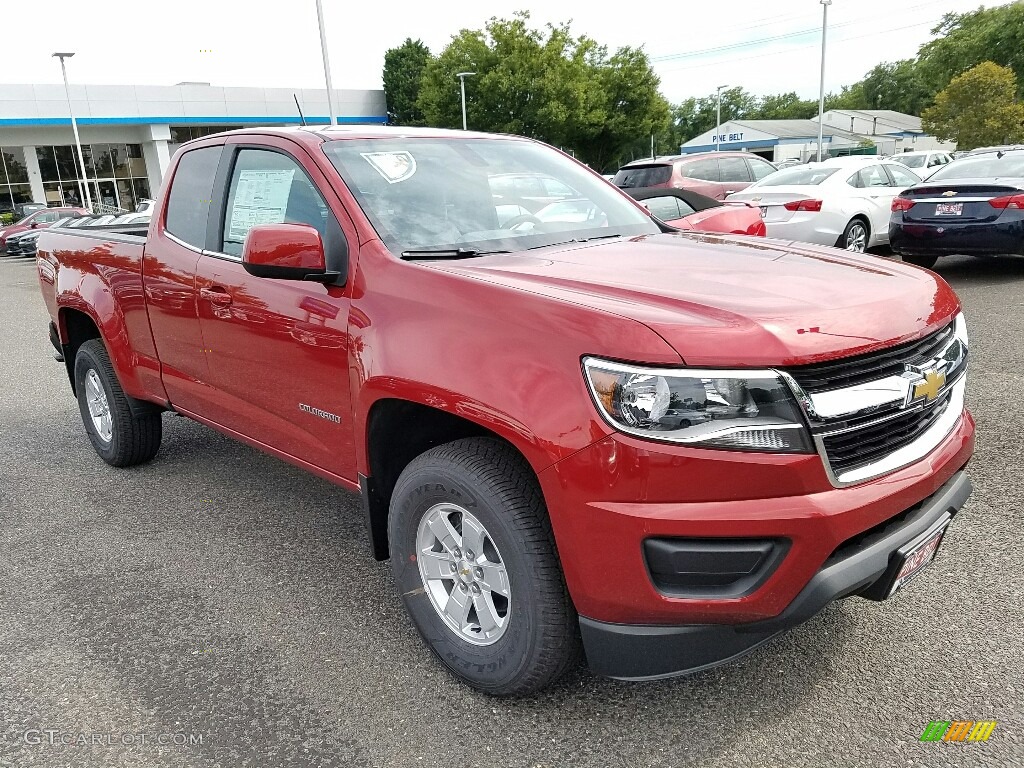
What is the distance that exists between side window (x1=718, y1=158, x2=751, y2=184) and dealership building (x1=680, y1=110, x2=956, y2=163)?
4662 cm

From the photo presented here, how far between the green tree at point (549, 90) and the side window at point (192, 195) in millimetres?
43208

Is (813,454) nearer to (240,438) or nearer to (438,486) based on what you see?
(438,486)

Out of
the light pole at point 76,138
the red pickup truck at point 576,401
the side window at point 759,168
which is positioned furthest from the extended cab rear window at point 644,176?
the light pole at point 76,138

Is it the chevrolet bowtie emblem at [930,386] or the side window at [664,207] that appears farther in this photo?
the side window at [664,207]

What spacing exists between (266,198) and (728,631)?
98.3 inches

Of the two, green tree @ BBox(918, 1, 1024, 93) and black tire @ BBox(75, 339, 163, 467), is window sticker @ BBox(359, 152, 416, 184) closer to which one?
black tire @ BBox(75, 339, 163, 467)

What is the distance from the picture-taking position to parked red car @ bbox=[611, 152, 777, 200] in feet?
42.2

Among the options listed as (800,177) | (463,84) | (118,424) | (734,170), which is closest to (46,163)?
(463,84)

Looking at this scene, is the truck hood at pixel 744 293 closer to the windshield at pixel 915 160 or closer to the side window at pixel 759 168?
the side window at pixel 759 168

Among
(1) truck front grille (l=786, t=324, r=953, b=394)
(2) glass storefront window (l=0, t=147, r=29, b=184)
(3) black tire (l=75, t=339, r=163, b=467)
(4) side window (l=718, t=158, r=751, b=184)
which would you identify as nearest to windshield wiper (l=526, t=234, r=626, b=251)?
(1) truck front grille (l=786, t=324, r=953, b=394)

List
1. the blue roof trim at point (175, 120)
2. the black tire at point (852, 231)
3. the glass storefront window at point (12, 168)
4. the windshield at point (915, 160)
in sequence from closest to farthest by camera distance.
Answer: the black tire at point (852, 231), the windshield at point (915, 160), the blue roof trim at point (175, 120), the glass storefront window at point (12, 168)

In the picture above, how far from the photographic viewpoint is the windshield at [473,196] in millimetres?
2883

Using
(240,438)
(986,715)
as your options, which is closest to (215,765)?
(240,438)

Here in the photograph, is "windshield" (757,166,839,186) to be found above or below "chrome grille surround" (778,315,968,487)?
above
